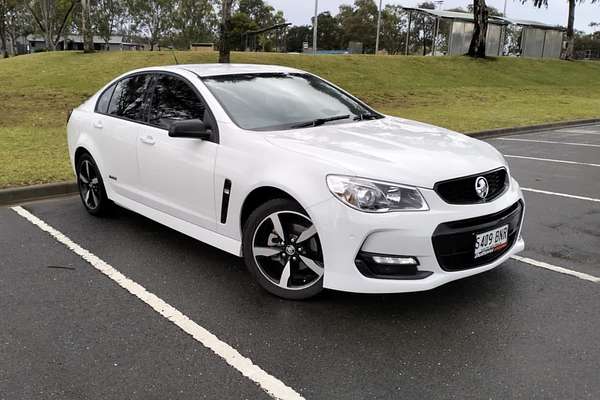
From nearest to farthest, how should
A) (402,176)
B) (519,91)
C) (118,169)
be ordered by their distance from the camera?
(402,176)
(118,169)
(519,91)

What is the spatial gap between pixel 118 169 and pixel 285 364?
9.27ft

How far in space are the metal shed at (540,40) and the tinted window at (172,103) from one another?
37.5 metres

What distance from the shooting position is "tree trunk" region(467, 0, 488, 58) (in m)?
27.5

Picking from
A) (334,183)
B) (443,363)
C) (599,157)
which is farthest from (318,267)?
(599,157)

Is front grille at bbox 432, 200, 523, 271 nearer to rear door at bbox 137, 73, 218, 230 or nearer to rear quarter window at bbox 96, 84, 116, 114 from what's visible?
rear door at bbox 137, 73, 218, 230

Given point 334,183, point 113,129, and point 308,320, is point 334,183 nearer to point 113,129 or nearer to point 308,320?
point 308,320

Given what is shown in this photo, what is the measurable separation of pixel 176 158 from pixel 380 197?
1802 mm

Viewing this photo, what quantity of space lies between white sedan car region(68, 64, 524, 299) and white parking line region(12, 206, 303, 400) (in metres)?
0.57

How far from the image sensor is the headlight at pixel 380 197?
322 cm

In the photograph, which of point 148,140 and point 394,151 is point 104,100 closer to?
point 148,140

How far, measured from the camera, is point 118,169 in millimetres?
5062

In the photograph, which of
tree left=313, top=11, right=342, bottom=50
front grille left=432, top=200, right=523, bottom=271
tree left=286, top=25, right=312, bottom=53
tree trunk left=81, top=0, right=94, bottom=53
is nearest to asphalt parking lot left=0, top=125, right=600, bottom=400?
front grille left=432, top=200, right=523, bottom=271

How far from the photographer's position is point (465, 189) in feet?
11.2

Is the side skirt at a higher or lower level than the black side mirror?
lower
